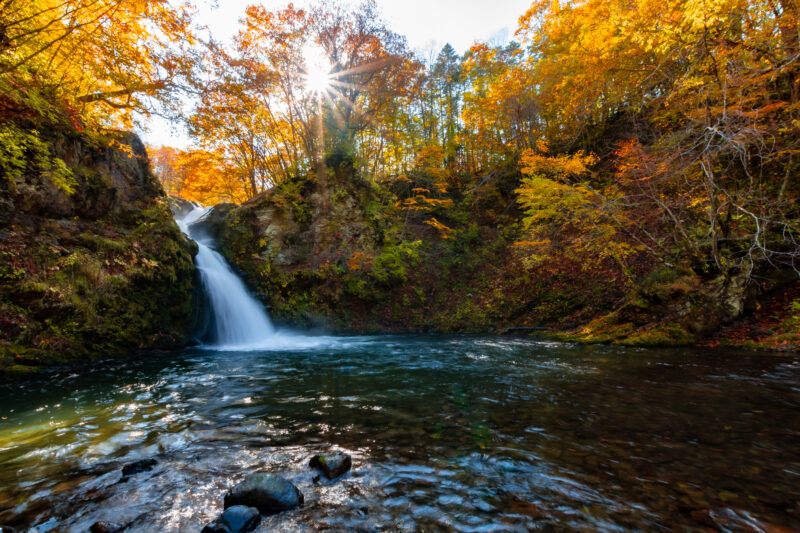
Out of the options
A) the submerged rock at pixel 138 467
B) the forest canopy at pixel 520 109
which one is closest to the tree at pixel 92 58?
the forest canopy at pixel 520 109

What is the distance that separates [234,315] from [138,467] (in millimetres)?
10315

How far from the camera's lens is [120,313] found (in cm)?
838

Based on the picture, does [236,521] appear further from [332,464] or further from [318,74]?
[318,74]

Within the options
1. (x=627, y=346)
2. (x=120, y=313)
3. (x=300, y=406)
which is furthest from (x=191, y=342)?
(x=627, y=346)

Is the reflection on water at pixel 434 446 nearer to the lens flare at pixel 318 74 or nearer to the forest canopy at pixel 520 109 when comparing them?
the forest canopy at pixel 520 109

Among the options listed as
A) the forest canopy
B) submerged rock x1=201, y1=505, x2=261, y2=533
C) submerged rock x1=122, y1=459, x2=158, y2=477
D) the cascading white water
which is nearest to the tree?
the forest canopy

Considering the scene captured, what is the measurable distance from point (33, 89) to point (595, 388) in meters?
13.0

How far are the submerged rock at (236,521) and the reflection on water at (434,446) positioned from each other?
0.11 metres

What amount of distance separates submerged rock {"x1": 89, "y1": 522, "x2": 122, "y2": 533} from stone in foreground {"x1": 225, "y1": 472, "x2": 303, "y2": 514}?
673mm

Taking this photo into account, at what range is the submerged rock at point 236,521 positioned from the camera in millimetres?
2068

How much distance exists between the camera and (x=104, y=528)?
2.08 metres

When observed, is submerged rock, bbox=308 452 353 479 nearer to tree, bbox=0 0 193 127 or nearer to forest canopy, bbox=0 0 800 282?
forest canopy, bbox=0 0 800 282

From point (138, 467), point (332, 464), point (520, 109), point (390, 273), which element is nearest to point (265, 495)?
point (332, 464)

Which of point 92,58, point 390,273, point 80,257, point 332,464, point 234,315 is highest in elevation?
point 92,58
